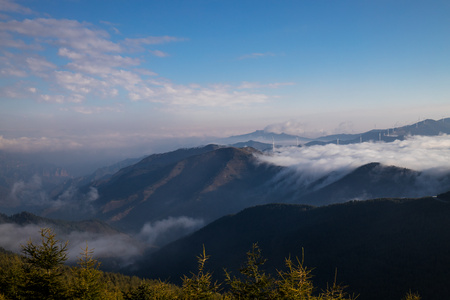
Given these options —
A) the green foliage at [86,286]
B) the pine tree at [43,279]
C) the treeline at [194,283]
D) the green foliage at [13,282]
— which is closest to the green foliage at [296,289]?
the treeline at [194,283]

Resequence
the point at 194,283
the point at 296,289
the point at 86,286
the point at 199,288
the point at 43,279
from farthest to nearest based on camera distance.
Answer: the point at 43,279, the point at 86,286, the point at 194,283, the point at 199,288, the point at 296,289

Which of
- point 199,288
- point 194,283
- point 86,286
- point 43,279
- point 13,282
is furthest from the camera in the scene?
point 13,282

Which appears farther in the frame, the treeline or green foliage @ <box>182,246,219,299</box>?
green foliage @ <box>182,246,219,299</box>

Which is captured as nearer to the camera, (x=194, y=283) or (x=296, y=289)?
(x=296, y=289)

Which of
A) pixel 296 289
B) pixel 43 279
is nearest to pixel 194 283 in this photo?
pixel 296 289

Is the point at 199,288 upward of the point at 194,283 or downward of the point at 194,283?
downward

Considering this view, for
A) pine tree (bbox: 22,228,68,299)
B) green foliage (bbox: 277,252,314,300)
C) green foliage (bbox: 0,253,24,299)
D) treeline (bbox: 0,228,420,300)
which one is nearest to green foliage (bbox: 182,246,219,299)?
treeline (bbox: 0,228,420,300)

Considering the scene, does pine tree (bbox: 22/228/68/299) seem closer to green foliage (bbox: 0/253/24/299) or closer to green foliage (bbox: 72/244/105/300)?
green foliage (bbox: 0/253/24/299)

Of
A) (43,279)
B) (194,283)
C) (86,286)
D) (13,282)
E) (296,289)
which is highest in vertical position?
(296,289)

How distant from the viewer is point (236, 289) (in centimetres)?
2380

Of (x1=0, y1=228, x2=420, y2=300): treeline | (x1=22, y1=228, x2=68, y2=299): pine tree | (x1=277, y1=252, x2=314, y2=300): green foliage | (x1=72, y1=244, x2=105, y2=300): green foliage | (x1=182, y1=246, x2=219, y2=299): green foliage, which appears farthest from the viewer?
(x1=22, y1=228, x2=68, y2=299): pine tree

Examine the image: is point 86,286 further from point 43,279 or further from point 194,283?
point 194,283

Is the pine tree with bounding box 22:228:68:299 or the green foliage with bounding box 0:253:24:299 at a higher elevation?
the pine tree with bounding box 22:228:68:299

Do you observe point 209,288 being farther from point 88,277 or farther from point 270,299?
point 88,277
